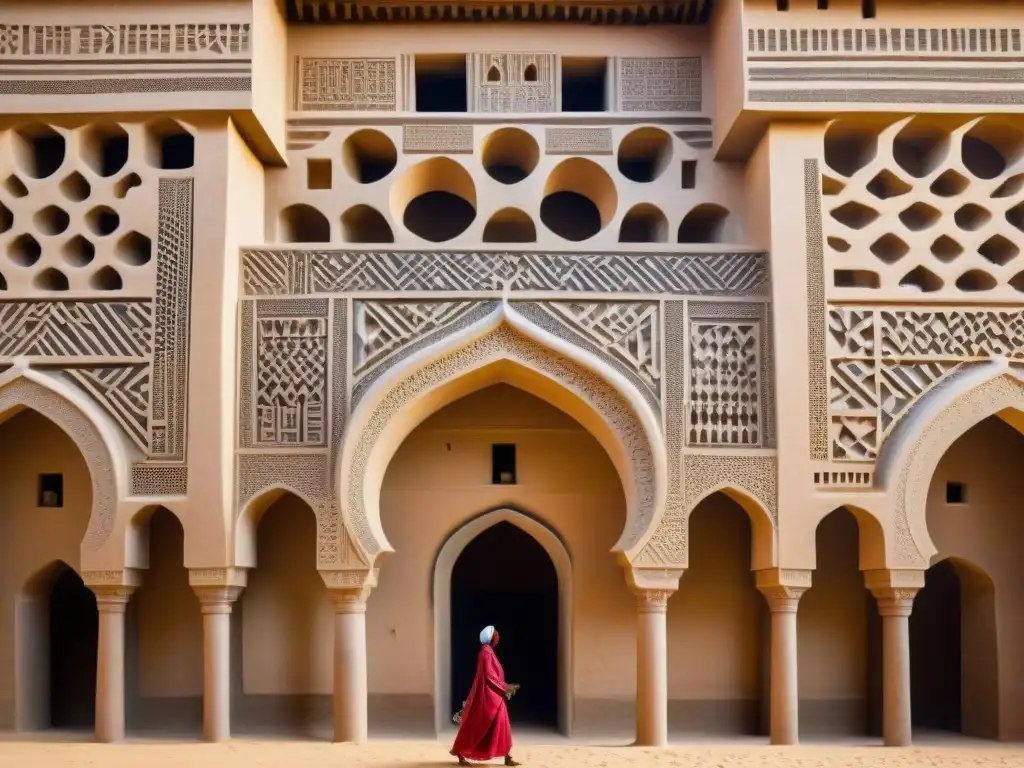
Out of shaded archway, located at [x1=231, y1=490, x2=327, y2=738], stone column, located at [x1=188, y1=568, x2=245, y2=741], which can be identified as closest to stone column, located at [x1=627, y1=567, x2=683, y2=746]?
shaded archway, located at [x1=231, y1=490, x2=327, y2=738]

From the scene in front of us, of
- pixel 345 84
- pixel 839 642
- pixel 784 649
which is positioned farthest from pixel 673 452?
pixel 345 84

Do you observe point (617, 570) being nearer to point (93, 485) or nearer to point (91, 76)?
point (93, 485)

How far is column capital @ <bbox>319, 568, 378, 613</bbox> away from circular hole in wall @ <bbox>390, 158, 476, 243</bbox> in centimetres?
291

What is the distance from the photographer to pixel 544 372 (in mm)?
9430

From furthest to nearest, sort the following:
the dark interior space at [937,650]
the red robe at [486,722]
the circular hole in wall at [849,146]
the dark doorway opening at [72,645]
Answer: the dark interior space at [937,650]
the dark doorway opening at [72,645]
the circular hole in wall at [849,146]
the red robe at [486,722]

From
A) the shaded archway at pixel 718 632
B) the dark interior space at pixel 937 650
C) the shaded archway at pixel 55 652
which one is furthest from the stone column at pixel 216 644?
the dark interior space at pixel 937 650

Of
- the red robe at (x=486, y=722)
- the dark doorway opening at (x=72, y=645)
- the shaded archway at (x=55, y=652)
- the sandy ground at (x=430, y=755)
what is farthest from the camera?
the dark doorway opening at (x=72, y=645)

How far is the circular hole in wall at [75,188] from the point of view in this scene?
9565mm

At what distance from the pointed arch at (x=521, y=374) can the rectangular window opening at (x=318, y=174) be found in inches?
74.1

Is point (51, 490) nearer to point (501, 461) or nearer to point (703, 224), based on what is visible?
point (501, 461)

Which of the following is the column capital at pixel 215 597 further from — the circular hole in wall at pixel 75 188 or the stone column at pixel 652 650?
the circular hole in wall at pixel 75 188

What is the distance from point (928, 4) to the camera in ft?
31.1

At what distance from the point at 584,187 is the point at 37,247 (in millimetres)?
4542

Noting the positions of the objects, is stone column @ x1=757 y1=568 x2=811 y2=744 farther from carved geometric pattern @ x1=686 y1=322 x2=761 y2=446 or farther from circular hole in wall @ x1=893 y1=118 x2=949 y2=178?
circular hole in wall @ x1=893 y1=118 x2=949 y2=178
